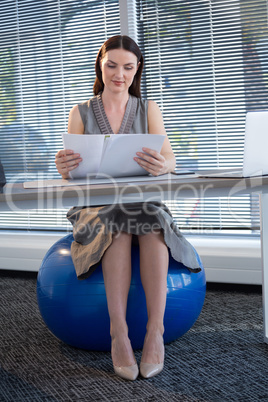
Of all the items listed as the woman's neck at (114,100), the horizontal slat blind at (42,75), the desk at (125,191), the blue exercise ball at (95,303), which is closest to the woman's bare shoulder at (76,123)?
the woman's neck at (114,100)

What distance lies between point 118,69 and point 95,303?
3.29ft

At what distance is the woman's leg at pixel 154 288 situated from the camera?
195 cm

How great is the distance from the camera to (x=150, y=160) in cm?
181

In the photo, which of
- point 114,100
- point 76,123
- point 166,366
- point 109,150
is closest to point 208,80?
point 114,100

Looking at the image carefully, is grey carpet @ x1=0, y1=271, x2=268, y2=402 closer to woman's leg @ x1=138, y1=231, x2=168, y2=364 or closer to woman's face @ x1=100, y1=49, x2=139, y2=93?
woman's leg @ x1=138, y1=231, x2=168, y2=364

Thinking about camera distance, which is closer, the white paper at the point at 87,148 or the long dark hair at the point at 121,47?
the white paper at the point at 87,148

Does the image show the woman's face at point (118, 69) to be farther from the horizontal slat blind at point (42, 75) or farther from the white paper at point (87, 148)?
the horizontal slat blind at point (42, 75)

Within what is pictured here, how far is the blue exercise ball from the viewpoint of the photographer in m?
2.06

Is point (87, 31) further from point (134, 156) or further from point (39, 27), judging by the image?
point (134, 156)

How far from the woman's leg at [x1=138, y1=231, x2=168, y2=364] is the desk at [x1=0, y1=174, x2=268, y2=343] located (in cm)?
36

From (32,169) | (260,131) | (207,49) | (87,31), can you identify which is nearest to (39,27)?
(87,31)

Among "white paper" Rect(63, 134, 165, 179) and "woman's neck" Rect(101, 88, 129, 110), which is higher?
"woman's neck" Rect(101, 88, 129, 110)

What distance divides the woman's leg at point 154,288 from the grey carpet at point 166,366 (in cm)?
11

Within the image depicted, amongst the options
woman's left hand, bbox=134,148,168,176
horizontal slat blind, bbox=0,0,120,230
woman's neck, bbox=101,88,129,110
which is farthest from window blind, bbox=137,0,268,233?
woman's left hand, bbox=134,148,168,176
